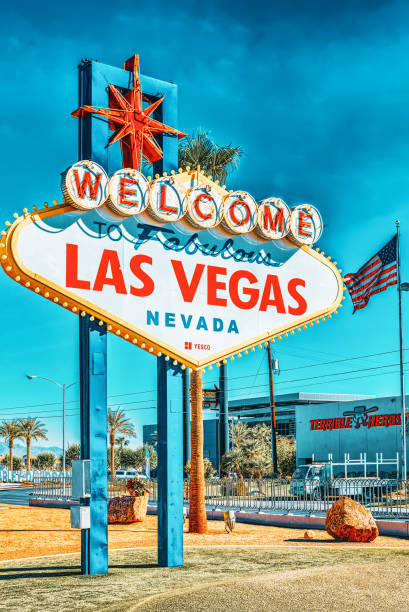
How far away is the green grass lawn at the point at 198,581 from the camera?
995cm

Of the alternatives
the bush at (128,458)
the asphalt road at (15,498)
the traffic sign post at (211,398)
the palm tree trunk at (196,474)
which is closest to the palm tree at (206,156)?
the palm tree trunk at (196,474)

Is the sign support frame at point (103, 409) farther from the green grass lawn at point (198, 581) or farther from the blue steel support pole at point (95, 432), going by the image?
the green grass lawn at point (198, 581)

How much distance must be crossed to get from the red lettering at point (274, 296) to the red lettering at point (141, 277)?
2.62m

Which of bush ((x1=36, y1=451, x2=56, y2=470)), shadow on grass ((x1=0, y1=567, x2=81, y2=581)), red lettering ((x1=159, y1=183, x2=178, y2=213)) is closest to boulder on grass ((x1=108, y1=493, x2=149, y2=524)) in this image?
shadow on grass ((x1=0, y1=567, x2=81, y2=581))

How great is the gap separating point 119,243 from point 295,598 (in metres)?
6.98

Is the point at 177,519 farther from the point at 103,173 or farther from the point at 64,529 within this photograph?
the point at 64,529

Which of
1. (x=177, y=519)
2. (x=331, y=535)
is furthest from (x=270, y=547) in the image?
(x=177, y=519)

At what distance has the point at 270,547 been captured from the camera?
1748 cm

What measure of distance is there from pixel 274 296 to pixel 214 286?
1486 millimetres

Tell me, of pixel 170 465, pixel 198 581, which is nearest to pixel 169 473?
pixel 170 465

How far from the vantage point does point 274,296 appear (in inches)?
604

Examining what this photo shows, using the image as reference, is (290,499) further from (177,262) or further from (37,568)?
(177,262)

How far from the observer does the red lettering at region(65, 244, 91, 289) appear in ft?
41.9

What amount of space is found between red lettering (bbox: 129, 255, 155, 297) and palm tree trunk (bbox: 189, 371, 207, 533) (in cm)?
794
